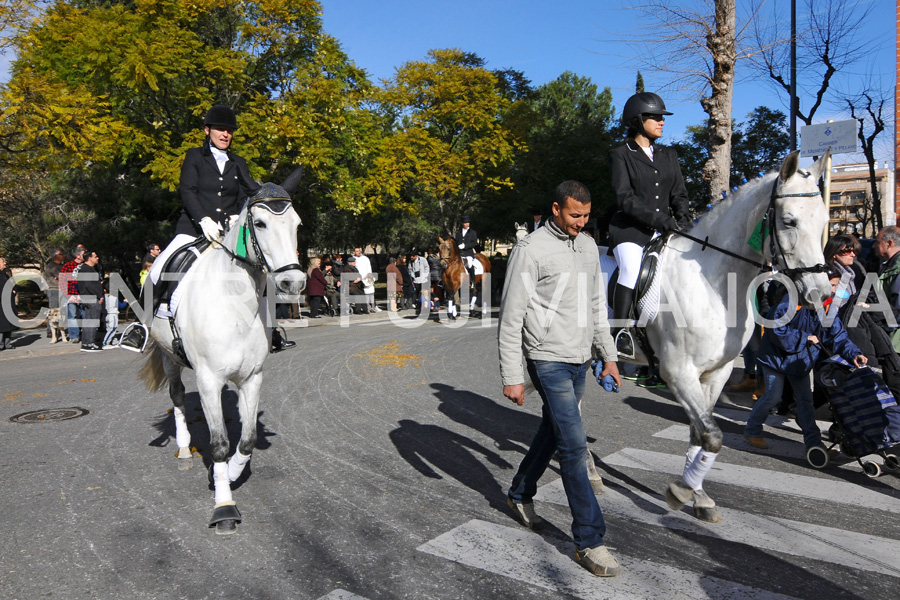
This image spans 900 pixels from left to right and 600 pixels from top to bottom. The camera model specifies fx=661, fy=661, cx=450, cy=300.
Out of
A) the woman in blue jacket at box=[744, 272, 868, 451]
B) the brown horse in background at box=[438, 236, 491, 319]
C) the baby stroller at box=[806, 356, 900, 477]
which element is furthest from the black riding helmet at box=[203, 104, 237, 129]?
the brown horse in background at box=[438, 236, 491, 319]

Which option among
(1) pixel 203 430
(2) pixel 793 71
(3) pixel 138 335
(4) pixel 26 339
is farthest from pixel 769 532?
(4) pixel 26 339

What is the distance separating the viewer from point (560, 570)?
399cm

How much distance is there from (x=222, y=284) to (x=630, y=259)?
3367 mm

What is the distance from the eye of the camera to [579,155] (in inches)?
1473

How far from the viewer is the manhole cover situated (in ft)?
25.6

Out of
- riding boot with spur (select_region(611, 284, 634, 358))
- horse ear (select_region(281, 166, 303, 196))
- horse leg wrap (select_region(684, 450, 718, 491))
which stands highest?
horse ear (select_region(281, 166, 303, 196))

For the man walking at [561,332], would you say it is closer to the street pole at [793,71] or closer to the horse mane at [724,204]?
the horse mane at [724,204]

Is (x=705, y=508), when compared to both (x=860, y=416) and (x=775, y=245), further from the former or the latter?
(x=860, y=416)

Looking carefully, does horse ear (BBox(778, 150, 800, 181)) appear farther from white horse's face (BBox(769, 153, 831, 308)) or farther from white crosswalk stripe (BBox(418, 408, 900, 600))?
white crosswalk stripe (BBox(418, 408, 900, 600))

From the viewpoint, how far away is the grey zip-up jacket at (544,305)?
4156 millimetres

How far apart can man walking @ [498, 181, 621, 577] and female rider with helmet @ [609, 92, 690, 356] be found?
Result: 50.7 inches

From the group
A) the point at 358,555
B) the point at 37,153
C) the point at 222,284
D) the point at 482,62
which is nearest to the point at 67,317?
the point at 37,153

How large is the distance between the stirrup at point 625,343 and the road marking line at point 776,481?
1.14 m

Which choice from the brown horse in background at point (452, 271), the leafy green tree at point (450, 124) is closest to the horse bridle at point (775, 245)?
the brown horse in background at point (452, 271)
